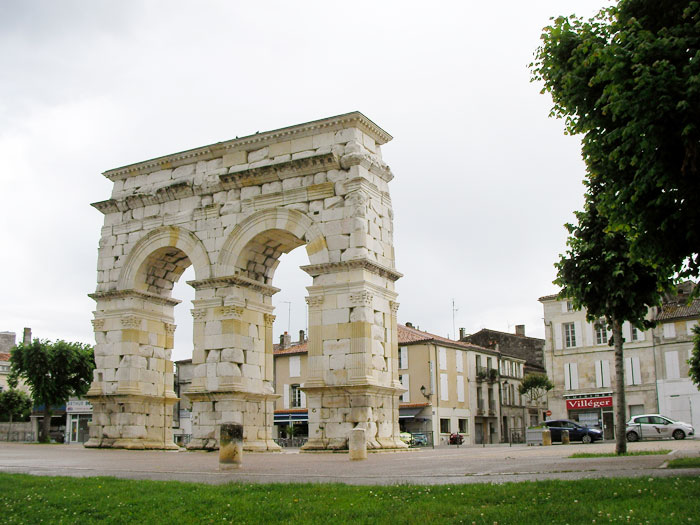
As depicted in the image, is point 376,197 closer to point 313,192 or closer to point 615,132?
point 313,192

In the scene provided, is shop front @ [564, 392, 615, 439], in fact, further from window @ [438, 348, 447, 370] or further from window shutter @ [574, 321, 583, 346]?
window @ [438, 348, 447, 370]

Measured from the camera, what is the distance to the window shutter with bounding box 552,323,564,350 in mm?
47438

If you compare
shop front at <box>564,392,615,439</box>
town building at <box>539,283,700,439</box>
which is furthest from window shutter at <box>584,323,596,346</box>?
shop front at <box>564,392,615,439</box>

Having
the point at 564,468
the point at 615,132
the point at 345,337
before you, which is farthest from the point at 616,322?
the point at 345,337

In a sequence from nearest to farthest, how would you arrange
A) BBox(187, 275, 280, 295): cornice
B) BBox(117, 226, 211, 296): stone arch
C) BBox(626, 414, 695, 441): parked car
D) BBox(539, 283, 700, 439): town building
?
BBox(187, 275, 280, 295): cornice < BBox(117, 226, 211, 296): stone arch < BBox(626, 414, 695, 441): parked car < BBox(539, 283, 700, 439): town building

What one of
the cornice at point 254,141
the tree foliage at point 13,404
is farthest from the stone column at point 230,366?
the tree foliage at point 13,404

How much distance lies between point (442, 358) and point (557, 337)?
303 inches

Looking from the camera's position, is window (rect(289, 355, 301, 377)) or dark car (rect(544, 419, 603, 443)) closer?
dark car (rect(544, 419, 603, 443))

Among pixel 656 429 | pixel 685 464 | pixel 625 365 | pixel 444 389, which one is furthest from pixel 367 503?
pixel 444 389

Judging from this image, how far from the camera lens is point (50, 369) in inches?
1822

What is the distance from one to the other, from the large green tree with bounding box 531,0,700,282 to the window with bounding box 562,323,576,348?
36835 millimetres

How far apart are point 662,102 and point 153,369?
21.6 m

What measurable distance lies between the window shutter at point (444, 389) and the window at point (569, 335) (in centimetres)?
830

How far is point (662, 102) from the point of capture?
30.7ft
